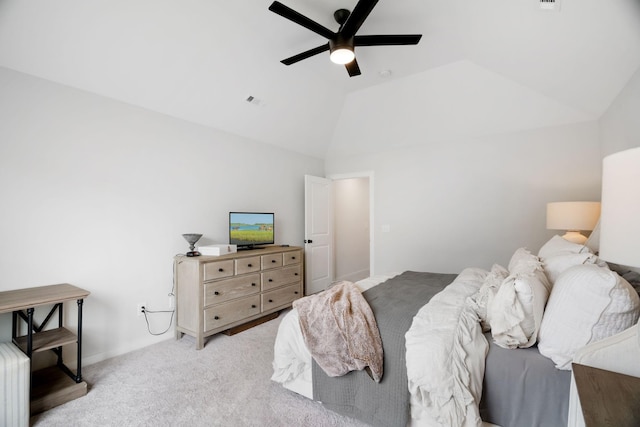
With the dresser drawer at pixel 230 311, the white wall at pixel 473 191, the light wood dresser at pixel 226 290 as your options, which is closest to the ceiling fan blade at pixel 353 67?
the white wall at pixel 473 191

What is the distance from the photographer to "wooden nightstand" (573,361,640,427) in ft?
2.47

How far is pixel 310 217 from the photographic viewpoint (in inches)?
185

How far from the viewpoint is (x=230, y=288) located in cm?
309

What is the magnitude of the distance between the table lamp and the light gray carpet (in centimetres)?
260

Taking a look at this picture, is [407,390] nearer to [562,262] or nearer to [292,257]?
[562,262]

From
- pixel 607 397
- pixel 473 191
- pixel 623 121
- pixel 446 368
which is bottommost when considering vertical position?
pixel 446 368

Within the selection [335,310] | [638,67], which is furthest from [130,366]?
[638,67]

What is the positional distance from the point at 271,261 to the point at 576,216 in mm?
3174

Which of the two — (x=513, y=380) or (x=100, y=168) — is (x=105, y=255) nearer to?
(x=100, y=168)

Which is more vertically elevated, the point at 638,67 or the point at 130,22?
the point at 130,22

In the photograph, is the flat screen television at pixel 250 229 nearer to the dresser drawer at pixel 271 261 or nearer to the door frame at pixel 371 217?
the dresser drawer at pixel 271 261

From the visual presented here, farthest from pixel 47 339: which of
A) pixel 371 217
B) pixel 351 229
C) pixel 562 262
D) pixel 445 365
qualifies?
pixel 351 229

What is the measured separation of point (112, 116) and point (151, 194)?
2.58 feet

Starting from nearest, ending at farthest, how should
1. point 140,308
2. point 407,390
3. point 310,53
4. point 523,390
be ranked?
point 523,390
point 407,390
point 310,53
point 140,308
